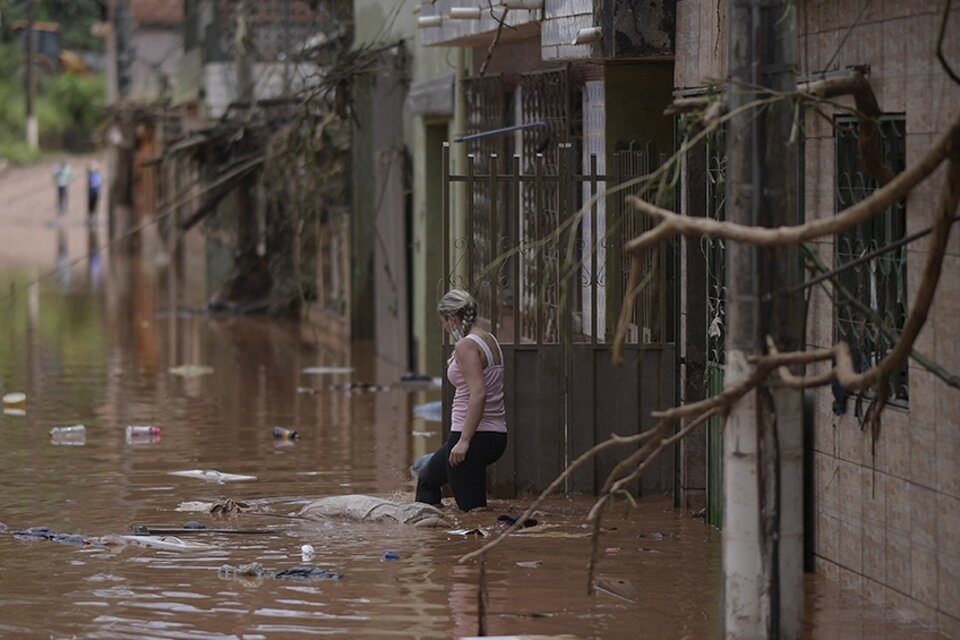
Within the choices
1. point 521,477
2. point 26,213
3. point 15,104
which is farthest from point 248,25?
point 15,104

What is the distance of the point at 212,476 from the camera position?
12820 mm

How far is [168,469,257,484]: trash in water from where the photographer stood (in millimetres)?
12758

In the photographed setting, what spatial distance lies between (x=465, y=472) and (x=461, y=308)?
1.00 meters

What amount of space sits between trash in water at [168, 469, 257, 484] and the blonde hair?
101 inches

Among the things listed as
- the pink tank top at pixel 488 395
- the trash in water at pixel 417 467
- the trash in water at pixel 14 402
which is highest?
the pink tank top at pixel 488 395

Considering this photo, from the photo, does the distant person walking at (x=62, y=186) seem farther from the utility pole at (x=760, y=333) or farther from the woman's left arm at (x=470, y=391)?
the utility pole at (x=760, y=333)

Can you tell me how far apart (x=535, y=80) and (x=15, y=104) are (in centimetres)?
6641

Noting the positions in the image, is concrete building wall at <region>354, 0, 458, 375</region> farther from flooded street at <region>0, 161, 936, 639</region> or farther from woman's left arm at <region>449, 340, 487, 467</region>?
woman's left arm at <region>449, 340, 487, 467</region>

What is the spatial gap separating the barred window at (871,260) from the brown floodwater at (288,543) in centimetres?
123

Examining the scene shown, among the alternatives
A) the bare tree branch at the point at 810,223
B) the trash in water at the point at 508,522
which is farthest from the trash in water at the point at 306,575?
the bare tree branch at the point at 810,223

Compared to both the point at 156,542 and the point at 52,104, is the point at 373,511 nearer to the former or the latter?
the point at 156,542

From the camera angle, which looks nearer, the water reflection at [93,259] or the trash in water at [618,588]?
the trash in water at [618,588]

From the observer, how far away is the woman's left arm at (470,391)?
1086cm

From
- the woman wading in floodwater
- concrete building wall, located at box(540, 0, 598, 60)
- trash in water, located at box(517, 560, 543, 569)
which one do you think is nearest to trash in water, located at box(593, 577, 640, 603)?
trash in water, located at box(517, 560, 543, 569)
